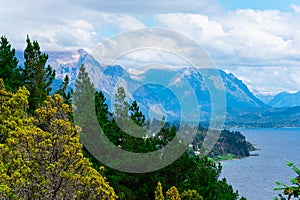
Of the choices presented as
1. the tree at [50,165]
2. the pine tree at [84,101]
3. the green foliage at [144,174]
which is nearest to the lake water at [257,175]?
the green foliage at [144,174]

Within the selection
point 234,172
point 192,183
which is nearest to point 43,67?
point 192,183

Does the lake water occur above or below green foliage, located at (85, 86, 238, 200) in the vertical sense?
above

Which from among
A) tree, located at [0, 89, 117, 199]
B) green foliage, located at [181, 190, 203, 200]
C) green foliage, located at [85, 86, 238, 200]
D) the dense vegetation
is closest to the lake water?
green foliage, located at [85, 86, 238, 200]

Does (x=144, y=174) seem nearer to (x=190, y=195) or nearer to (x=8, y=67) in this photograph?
(x=190, y=195)

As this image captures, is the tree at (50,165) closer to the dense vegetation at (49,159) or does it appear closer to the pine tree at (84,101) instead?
the dense vegetation at (49,159)

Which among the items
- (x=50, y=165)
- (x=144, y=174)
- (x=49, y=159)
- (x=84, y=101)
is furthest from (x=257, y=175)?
(x=50, y=165)

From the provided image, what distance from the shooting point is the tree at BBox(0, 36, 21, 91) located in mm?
38588

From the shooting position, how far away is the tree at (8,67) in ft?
127

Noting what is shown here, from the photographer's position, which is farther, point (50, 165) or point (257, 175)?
point (257, 175)

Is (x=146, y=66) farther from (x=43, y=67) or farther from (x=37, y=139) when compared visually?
(x=43, y=67)

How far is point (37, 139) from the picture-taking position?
19.9 meters

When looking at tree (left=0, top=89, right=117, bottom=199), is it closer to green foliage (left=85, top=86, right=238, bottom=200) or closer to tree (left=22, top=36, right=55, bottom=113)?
green foliage (left=85, top=86, right=238, bottom=200)

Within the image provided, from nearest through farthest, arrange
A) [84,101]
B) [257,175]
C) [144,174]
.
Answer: [144,174], [84,101], [257,175]

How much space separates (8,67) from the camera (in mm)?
39812
